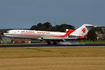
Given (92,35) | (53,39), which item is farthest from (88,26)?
(92,35)

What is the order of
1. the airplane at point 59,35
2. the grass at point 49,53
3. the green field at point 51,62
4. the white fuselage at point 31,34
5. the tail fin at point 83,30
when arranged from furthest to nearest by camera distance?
the tail fin at point 83,30
the airplane at point 59,35
the white fuselage at point 31,34
the grass at point 49,53
the green field at point 51,62

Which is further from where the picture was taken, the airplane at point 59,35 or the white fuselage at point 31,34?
the airplane at point 59,35

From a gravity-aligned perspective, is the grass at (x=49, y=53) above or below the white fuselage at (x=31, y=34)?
below

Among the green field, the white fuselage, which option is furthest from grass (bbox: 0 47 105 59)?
the white fuselage

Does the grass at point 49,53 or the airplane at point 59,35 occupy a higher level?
the airplane at point 59,35

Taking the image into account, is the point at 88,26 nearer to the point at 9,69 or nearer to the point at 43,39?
the point at 43,39

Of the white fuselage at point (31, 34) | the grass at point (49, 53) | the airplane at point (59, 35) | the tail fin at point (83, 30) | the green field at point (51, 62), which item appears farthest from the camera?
the tail fin at point (83, 30)

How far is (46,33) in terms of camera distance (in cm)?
5478

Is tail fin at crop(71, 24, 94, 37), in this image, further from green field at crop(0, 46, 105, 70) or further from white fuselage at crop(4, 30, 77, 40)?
green field at crop(0, 46, 105, 70)

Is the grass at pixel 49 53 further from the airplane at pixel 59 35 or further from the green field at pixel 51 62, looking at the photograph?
the airplane at pixel 59 35

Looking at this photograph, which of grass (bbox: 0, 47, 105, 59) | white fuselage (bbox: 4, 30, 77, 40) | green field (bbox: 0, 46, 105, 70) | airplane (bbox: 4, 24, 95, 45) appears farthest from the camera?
airplane (bbox: 4, 24, 95, 45)

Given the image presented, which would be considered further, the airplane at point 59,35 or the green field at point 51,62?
the airplane at point 59,35

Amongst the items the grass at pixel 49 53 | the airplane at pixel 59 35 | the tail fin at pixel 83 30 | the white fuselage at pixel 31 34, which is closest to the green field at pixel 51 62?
the grass at pixel 49 53

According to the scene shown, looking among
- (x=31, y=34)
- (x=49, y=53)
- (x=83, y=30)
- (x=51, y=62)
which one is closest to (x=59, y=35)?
(x=83, y=30)
